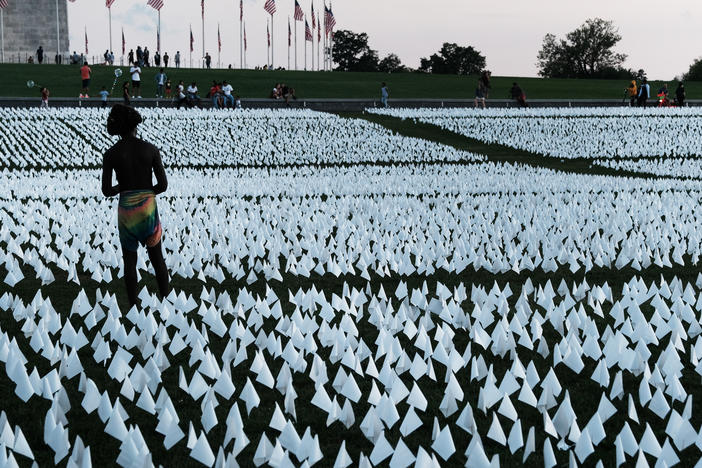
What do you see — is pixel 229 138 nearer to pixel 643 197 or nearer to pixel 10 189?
pixel 10 189

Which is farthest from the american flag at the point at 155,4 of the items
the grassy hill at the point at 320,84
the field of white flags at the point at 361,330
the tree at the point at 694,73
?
the tree at the point at 694,73

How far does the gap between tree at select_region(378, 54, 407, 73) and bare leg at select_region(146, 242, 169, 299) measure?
4719 inches

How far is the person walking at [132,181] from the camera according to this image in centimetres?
774

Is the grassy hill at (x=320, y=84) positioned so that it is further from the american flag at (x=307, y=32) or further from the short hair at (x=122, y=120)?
the short hair at (x=122, y=120)

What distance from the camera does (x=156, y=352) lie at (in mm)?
6441

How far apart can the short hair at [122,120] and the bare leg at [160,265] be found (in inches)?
42.3

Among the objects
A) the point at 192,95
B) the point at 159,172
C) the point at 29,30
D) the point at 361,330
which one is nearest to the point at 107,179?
the point at 159,172

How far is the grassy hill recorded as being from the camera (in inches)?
2355

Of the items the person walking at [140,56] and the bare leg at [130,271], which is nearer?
the bare leg at [130,271]

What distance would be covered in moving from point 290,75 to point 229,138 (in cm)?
4439

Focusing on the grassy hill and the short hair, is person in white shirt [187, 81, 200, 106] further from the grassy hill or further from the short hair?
the short hair

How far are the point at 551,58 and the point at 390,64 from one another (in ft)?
97.6

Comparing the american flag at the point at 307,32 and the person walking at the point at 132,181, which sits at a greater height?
the american flag at the point at 307,32

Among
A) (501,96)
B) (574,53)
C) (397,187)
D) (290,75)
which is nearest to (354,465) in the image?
(397,187)
